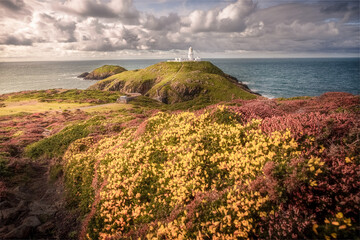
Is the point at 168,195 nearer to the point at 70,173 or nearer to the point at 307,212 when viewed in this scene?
the point at 307,212

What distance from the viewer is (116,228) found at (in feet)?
31.6

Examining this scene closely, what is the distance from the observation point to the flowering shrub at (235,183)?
5.88 metres

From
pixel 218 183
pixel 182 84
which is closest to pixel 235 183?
pixel 218 183

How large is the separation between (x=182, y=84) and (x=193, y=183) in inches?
4081

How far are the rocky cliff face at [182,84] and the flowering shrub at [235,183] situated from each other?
3096 inches

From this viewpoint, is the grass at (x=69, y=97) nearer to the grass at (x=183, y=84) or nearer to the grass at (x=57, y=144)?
the grass at (x=183, y=84)

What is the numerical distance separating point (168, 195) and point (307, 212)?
5.92 m

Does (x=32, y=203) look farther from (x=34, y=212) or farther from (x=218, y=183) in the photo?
(x=218, y=183)

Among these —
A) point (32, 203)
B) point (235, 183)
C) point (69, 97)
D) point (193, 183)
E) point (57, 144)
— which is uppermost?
point (235, 183)

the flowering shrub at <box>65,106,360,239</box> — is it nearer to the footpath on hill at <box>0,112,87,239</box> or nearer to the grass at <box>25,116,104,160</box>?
the footpath on hill at <box>0,112,87,239</box>

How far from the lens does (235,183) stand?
7.68m

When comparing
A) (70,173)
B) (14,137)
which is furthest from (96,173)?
(14,137)

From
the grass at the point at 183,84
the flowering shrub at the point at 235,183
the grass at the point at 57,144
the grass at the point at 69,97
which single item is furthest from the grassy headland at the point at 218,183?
the grass at the point at 69,97

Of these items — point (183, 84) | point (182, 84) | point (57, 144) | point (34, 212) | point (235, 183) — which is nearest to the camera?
point (235, 183)
